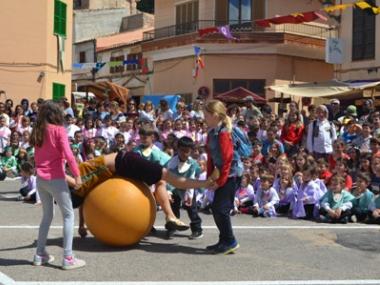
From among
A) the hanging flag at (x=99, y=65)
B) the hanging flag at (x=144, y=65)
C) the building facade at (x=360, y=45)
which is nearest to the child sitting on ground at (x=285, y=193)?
the building facade at (x=360, y=45)

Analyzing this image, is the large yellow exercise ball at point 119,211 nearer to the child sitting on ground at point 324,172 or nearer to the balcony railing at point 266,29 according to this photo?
the child sitting on ground at point 324,172

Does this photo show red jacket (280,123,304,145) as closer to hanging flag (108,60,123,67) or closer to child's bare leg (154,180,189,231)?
child's bare leg (154,180,189,231)

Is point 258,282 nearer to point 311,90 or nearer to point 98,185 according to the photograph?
point 98,185

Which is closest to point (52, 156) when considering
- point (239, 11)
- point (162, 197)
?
point (162, 197)

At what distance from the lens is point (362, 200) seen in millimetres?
10391

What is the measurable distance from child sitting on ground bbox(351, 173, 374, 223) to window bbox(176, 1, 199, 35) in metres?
24.9

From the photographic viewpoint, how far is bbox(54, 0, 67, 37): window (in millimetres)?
27047

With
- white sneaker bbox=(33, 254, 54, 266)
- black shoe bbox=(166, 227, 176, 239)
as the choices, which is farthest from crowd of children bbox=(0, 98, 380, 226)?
white sneaker bbox=(33, 254, 54, 266)

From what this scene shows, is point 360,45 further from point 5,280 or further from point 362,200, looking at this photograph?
point 5,280

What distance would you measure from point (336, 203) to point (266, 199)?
1.25 m

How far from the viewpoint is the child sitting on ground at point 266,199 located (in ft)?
35.7

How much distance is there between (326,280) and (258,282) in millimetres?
718

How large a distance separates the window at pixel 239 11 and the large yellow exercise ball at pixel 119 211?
26122 mm

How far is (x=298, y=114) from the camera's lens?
47.1 ft
